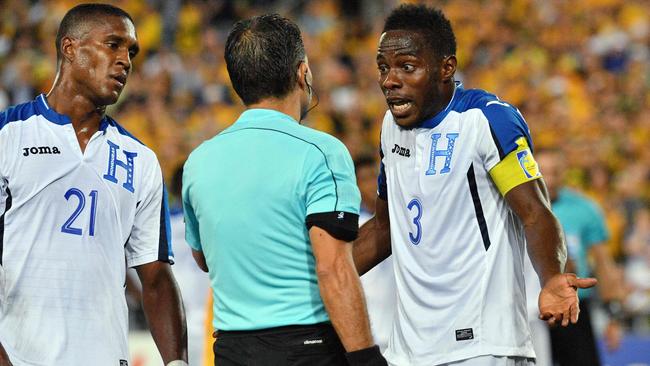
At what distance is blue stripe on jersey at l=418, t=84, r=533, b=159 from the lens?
4484 millimetres

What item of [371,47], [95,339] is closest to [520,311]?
[95,339]

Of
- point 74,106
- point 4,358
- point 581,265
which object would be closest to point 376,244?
point 74,106

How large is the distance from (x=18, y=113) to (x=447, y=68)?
1.84 meters

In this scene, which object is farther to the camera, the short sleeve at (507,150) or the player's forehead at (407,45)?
the player's forehead at (407,45)

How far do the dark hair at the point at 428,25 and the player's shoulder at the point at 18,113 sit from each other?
156 centimetres

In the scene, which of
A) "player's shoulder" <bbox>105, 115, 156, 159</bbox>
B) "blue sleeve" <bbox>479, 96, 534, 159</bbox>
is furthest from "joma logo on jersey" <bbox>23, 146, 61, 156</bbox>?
"blue sleeve" <bbox>479, 96, 534, 159</bbox>

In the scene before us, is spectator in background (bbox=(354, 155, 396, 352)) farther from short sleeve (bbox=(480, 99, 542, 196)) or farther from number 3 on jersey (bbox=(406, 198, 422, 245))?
short sleeve (bbox=(480, 99, 542, 196))

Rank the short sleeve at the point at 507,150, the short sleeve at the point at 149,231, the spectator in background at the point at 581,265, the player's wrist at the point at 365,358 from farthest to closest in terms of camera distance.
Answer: the spectator in background at the point at 581,265 < the short sleeve at the point at 149,231 < the short sleeve at the point at 507,150 < the player's wrist at the point at 365,358

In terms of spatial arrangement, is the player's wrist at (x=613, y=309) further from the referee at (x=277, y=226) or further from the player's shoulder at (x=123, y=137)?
the referee at (x=277, y=226)

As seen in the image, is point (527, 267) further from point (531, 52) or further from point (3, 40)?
point (3, 40)

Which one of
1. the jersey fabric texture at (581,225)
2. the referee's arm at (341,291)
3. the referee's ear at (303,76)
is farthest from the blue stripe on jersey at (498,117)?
the jersey fabric texture at (581,225)

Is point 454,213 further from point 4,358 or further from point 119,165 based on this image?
point 4,358

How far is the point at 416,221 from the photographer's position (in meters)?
4.68

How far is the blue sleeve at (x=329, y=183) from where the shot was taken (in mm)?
3934
